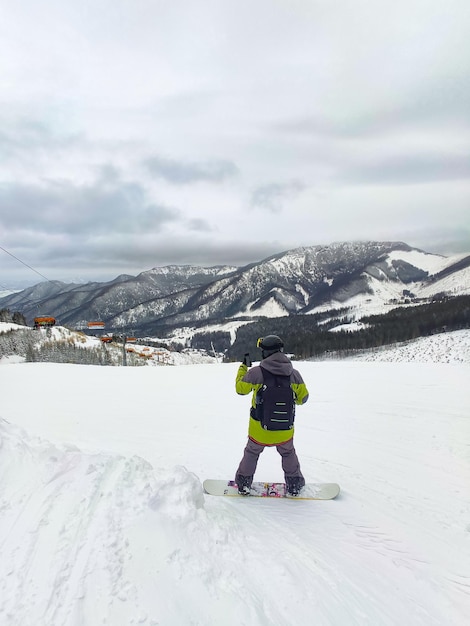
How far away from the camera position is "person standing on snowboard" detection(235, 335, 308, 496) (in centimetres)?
511

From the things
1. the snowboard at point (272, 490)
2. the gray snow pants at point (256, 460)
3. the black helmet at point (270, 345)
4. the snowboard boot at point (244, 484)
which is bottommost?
the snowboard at point (272, 490)

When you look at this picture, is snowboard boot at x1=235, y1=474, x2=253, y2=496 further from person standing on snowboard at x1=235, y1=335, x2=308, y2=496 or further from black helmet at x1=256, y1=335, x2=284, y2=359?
black helmet at x1=256, y1=335, x2=284, y2=359

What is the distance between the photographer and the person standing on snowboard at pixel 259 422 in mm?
5113

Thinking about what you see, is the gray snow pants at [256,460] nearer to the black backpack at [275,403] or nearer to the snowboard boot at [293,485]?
the snowboard boot at [293,485]

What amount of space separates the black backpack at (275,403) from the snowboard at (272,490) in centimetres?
128

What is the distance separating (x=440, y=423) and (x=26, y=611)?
32.5ft

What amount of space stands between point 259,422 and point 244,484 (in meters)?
1.18

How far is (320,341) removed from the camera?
104m

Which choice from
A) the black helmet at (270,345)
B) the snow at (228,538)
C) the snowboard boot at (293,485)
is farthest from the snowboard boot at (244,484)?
the black helmet at (270,345)

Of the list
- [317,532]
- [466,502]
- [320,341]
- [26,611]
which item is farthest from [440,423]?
[320,341]

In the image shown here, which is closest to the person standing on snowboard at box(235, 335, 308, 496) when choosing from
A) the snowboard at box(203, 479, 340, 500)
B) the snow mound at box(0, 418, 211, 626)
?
the snowboard at box(203, 479, 340, 500)

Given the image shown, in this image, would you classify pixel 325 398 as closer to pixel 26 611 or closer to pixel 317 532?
pixel 317 532

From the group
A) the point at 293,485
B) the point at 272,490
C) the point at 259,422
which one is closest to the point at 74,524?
the point at 259,422

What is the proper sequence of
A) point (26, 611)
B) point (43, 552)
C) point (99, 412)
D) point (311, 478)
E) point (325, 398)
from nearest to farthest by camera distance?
point (26, 611)
point (43, 552)
point (311, 478)
point (99, 412)
point (325, 398)
